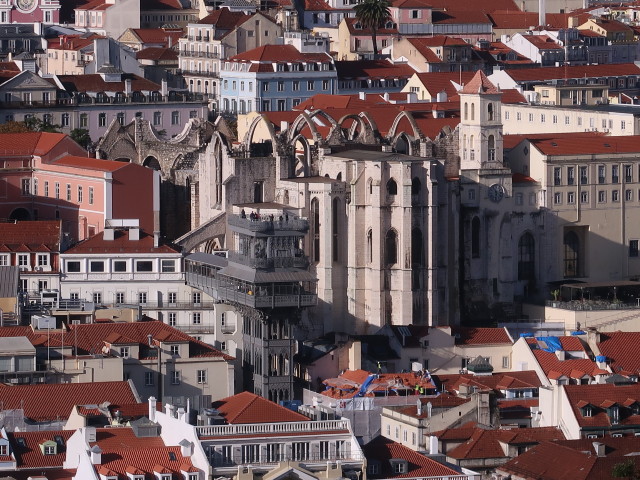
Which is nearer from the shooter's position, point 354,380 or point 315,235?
point 354,380

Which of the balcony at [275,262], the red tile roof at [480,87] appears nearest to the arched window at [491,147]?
the red tile roof at [480,87]

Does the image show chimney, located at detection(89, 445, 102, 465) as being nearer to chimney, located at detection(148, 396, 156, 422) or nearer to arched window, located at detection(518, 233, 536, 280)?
chimney, located at detection(148, 396, 156, 422)

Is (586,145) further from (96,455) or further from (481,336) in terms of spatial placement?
(96,455)

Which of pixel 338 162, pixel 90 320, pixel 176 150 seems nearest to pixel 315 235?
pixel 338 162

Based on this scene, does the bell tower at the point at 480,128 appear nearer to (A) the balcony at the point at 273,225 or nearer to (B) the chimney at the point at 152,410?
(A) the balcony at the point at 273,225

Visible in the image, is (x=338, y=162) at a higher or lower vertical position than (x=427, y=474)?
higher

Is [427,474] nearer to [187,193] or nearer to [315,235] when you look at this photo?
[315,235]

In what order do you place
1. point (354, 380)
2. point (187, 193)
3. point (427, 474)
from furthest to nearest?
point (187, 193) → point (354, 380) → point (427, 474)
